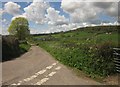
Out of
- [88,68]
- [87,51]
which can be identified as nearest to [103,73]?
[88,68]

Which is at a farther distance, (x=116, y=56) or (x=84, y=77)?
(x=116, y=56)

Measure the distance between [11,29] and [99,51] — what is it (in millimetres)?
71909

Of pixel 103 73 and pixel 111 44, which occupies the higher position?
pixel 111 44

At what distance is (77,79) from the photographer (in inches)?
648

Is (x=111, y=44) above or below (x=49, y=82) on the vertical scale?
above

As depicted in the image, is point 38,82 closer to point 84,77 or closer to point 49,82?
point 49,82

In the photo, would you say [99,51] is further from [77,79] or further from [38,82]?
[38,82]

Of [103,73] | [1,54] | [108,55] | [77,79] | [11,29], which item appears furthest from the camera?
[11,29]

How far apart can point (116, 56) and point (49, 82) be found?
249 inches

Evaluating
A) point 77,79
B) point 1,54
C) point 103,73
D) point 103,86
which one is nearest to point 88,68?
point 103,73

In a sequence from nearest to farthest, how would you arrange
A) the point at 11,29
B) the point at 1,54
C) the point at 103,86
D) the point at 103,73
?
the point at 103,86 < the point at 103,73 < the point at 1,54 < the point at 11,29

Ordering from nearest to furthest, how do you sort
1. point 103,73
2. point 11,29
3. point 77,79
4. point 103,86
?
point 103,86 < point 77,79 < point 103,73 < point 11,29

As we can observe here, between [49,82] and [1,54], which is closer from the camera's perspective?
[49,82]

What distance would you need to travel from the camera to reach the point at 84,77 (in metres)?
17.3
